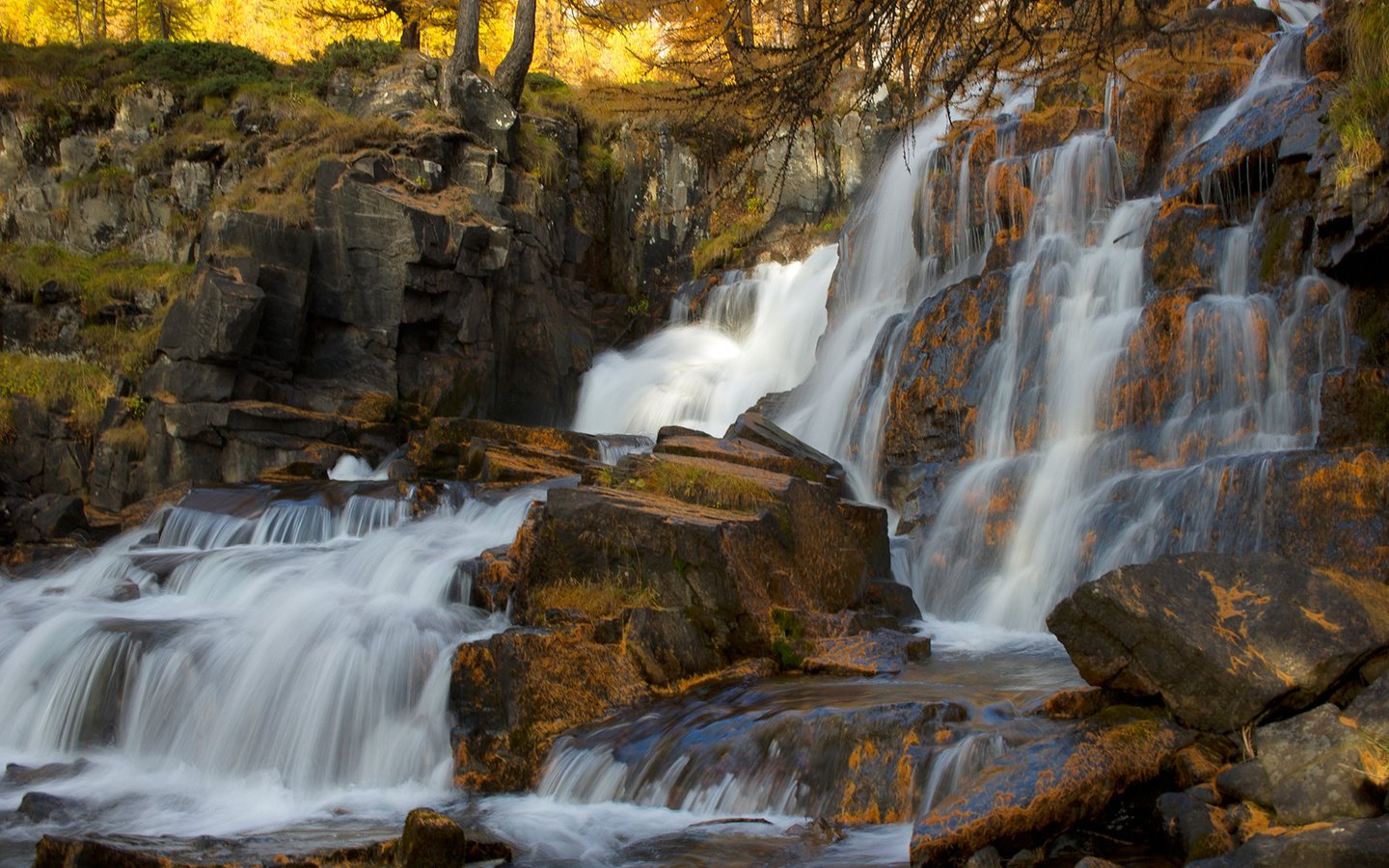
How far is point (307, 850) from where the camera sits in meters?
5.62

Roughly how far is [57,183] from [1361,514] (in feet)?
66.6

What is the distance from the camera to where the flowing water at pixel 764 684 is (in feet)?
20.6

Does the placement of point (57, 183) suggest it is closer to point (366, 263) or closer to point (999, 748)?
point (366, 263)

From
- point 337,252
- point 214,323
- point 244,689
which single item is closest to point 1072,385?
point 244,689

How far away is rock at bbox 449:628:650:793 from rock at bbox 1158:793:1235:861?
3570 mm

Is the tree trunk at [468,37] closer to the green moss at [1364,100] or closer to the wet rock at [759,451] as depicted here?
the wet rock at [759,451]

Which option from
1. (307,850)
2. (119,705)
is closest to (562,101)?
(119,705)

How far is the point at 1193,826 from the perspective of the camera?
15.7ft

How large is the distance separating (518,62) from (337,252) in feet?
21.5

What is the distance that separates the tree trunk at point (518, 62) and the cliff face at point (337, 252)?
2.52ft

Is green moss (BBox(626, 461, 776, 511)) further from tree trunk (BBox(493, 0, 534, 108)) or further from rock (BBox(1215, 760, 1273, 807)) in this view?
tree trunk (BBox(493, 0, 534, 108))

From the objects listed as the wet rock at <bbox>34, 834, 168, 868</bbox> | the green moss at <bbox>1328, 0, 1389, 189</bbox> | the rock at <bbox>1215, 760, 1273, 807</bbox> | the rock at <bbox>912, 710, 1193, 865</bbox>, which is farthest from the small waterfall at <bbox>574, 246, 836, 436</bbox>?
the wet rock at <bbox>34, 834, 168, 868</bbox>

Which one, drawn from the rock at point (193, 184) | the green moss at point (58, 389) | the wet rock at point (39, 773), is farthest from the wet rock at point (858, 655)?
the rock at point (193, 184)

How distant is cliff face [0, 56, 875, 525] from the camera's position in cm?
1459
